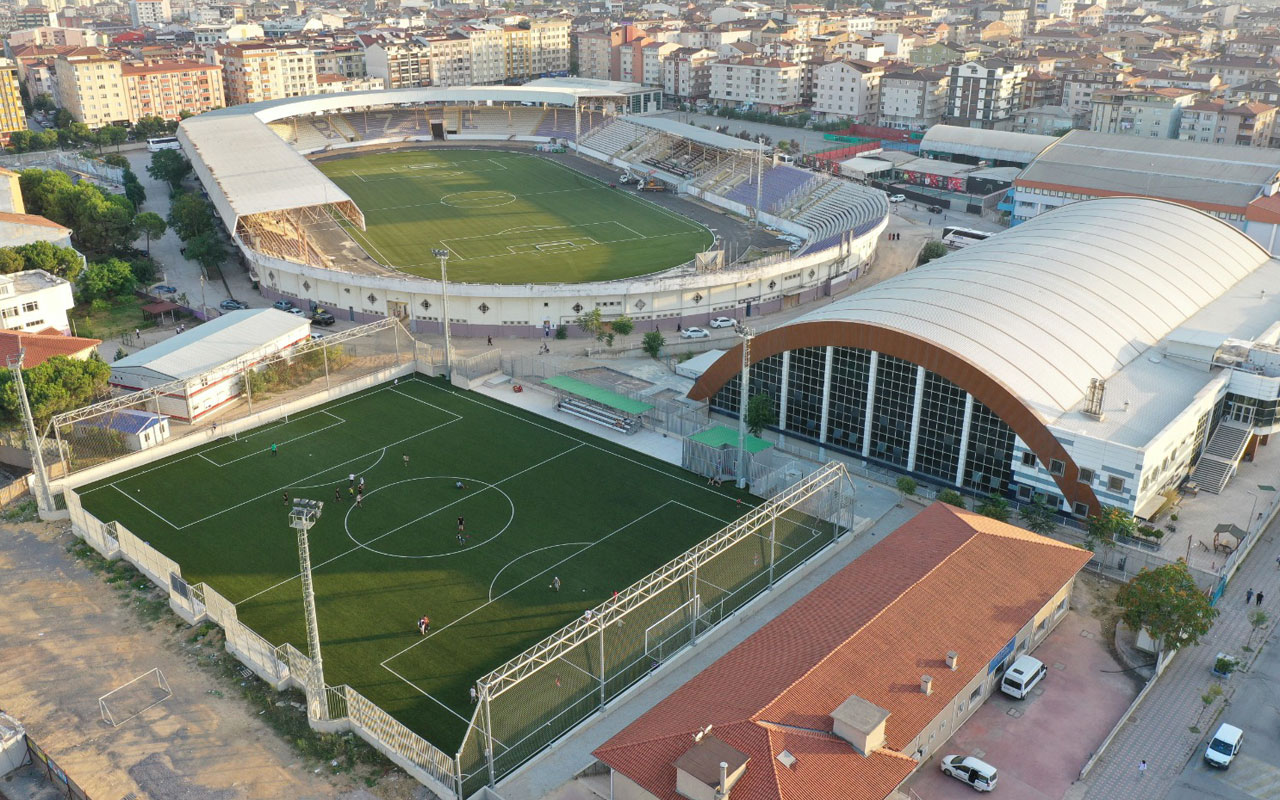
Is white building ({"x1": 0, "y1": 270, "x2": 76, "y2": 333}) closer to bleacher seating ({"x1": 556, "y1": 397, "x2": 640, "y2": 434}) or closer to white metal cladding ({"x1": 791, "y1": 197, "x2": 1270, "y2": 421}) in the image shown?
bleacher seating ({"x1": 556, "y1": 397, "x2": 640, "y2": 434})

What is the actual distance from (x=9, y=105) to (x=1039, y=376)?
13610 centimetres

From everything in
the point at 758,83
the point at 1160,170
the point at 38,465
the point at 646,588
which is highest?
the point at 758,83

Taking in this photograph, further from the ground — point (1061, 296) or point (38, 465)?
point (1061, 296)

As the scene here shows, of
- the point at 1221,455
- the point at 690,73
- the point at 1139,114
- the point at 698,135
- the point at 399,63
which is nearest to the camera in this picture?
the point at 1221,455

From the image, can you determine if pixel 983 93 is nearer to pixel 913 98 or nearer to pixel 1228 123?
pixel 913 98

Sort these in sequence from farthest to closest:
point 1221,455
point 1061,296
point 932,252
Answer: point 932,252, point 1061,296, point 1221,455

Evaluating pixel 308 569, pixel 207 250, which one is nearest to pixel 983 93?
pixel 207 250

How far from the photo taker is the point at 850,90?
14238cm

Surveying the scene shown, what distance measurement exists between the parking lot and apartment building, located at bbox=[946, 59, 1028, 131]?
111764 mm

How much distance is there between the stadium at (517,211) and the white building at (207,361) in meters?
9.26

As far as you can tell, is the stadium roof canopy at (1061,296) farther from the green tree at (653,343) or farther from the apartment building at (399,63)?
the apartment building at (399,63)

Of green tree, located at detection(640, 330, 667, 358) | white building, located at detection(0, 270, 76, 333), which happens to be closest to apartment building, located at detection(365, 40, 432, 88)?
white building, located at detection(0, 270, 76, 333)

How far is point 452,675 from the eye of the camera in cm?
3419

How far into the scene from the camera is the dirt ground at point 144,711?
2998 centimetres
